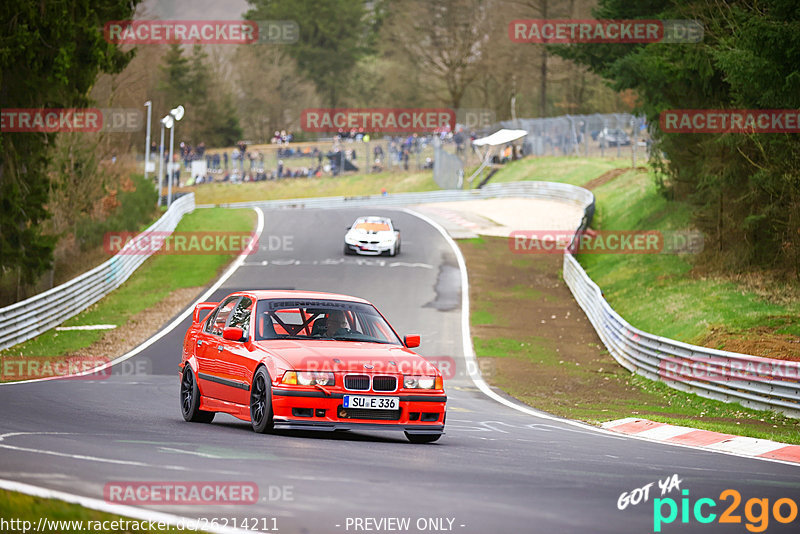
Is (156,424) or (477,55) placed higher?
(477,55)

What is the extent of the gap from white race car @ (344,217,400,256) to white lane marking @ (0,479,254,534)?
3333cm

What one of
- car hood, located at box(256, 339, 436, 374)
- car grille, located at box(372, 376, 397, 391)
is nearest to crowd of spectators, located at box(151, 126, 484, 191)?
car hood, located at box(256, 339, 436, 374)

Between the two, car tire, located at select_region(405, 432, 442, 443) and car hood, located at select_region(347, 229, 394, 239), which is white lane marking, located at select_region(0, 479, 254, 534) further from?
car hood, located at select_region(347, 229, 394, 239)

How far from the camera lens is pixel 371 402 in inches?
402

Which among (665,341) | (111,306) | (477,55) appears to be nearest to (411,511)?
(665,341)

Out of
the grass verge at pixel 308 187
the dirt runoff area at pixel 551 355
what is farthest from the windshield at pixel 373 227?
the grass verge at pixel 308 187

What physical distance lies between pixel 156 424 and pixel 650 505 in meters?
5.99

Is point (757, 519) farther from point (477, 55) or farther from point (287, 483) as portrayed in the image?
point (477, 55)

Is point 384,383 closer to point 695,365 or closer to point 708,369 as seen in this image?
point 708,369

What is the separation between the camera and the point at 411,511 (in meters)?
6.32

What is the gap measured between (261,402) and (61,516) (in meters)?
4.87

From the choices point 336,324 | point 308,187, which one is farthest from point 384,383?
point 308,187

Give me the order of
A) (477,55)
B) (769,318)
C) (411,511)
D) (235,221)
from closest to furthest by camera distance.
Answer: (411,511) < (769,318) < (235,221) < (477,55)

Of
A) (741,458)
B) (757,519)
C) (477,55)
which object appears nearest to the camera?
(757,519)
